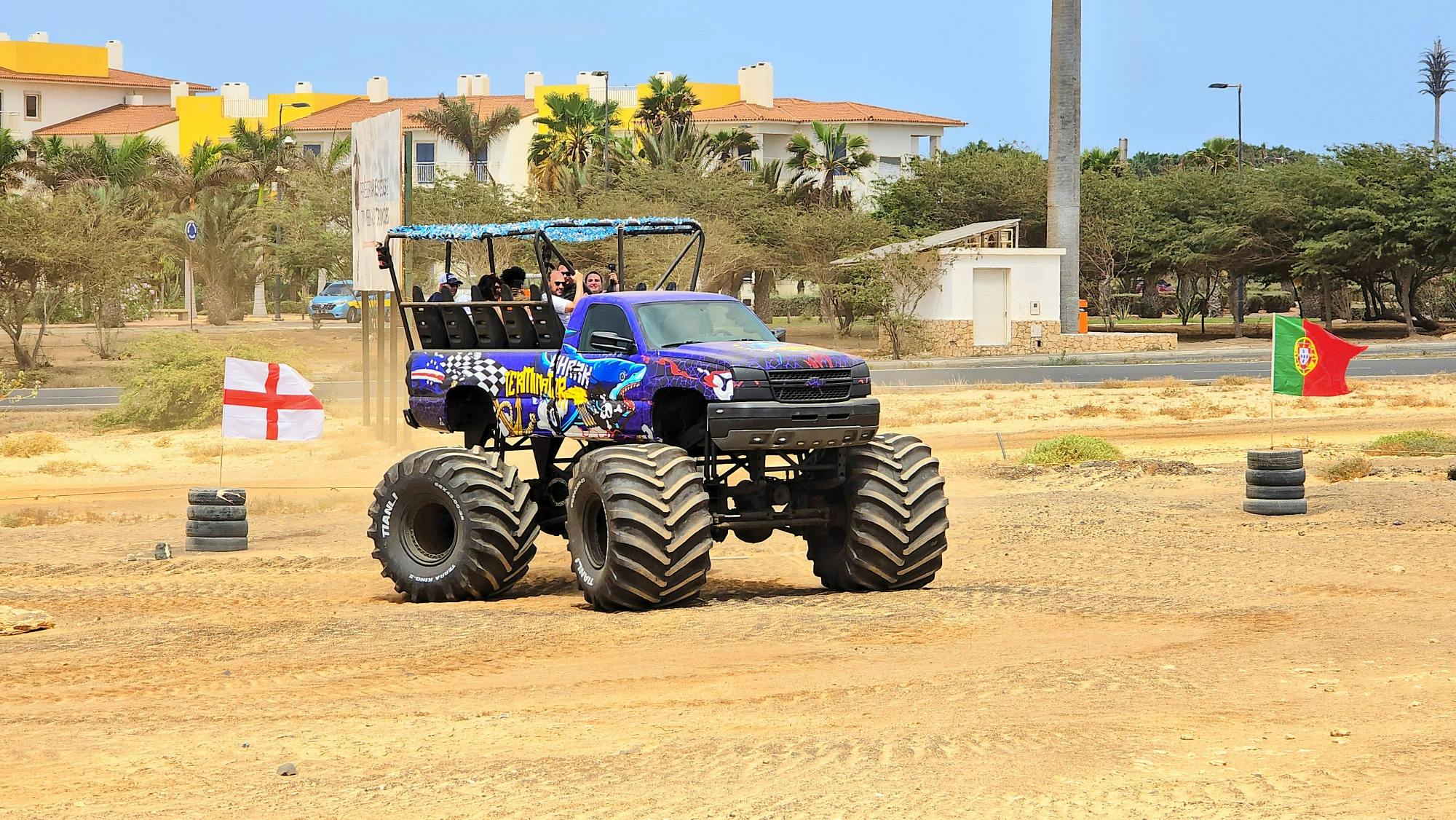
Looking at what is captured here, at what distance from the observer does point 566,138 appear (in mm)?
87500

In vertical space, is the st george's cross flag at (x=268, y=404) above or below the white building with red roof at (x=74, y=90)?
below

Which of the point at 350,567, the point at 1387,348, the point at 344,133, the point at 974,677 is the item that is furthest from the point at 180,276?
the point at 974,677

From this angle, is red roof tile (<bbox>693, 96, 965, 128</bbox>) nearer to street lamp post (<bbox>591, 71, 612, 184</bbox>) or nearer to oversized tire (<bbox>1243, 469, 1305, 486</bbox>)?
street lamp post (<bbox>591, 71, 612, 184</bbox>)

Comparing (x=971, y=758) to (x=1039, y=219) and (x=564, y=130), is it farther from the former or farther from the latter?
(x=564, y=130)

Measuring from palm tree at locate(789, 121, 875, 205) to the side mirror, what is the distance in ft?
227

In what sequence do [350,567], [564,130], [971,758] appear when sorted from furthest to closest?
1. [564,130]
2. [350,567]
3. [971,758]

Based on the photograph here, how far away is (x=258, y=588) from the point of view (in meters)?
14.0

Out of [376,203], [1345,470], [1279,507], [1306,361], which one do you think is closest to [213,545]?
[376,203]

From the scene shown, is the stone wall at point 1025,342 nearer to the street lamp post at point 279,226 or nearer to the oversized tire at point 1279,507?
the street lamp post at point 279,226

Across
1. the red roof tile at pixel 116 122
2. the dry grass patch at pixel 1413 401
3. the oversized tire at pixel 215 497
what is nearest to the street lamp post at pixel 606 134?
the red roof tile at pixel 116 122

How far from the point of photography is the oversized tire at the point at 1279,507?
690 inches

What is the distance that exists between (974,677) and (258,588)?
6.92 meters

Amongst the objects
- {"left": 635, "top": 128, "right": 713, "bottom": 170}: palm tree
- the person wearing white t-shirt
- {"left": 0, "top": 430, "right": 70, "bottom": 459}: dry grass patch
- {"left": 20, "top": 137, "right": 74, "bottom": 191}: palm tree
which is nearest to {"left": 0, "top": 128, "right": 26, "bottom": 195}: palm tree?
{"left": 20, "top": 137, "right": 74, "bottom": 191}: palm tree

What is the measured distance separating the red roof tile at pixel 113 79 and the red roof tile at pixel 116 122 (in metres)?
2.11
